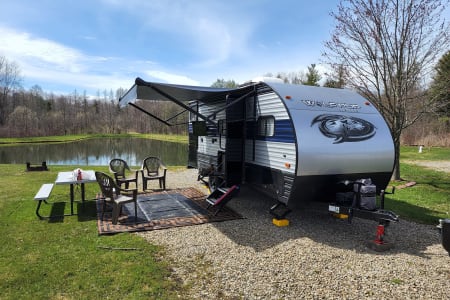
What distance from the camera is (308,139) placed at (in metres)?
5.35

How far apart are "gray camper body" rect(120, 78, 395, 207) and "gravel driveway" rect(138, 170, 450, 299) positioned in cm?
79

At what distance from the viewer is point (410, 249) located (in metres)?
5.01

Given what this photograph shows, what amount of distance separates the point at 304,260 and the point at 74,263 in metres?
3.32

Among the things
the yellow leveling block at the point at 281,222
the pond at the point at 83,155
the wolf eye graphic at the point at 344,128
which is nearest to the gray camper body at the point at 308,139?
the wolf eye graphic at the point at 344,128

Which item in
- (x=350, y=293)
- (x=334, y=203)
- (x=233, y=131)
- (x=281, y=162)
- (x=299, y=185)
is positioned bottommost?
(x=350, y=293)

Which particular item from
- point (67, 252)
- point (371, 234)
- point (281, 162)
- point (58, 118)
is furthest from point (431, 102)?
point (58, 118)

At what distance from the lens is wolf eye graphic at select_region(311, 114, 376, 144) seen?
18.2 feet

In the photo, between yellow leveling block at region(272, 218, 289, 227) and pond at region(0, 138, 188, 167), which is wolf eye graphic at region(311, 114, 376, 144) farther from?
pond at region(0, 138, 188, 167)

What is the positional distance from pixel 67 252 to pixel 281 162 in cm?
390

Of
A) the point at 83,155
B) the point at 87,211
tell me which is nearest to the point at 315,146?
the point at 87,211

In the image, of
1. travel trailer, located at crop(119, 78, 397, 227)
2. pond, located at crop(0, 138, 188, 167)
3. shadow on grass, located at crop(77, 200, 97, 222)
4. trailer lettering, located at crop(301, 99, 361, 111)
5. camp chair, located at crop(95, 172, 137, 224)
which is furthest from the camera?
pond, located at crop(0, 138, 188, 167)

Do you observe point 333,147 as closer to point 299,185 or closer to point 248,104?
point 299,185

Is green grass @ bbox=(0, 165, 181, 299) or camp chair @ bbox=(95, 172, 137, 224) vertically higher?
camp chair @ bbox=(95, 172, 137, 224)

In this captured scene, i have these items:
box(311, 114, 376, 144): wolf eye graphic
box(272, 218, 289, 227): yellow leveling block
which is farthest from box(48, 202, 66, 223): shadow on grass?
box(311, 114, 376, 144): wolf eye graphic
